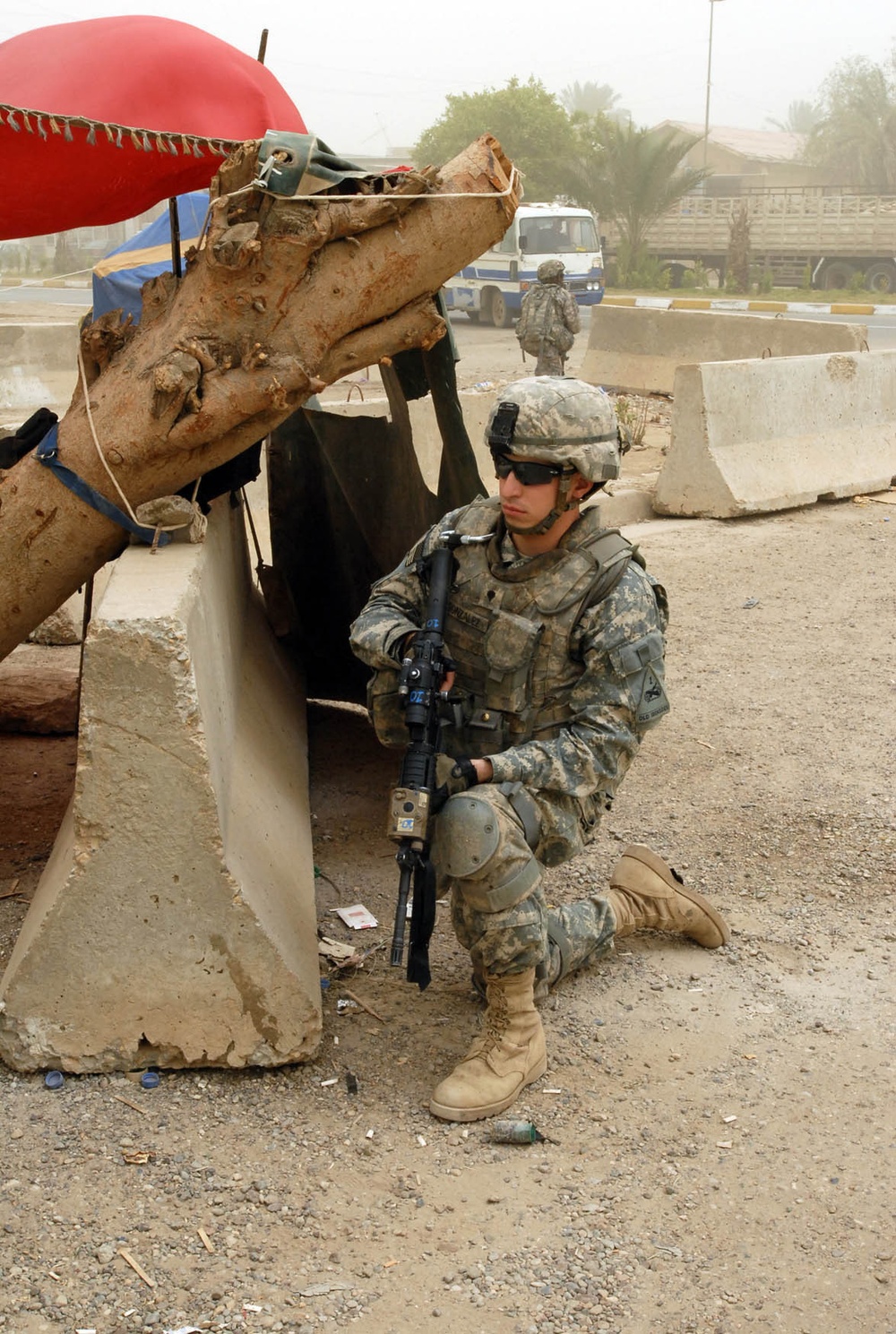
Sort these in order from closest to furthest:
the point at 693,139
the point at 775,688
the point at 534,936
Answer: the point at 534,936 → the point at 775,688 → the point at 693,139

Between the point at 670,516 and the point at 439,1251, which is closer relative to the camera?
the point at 439,1251

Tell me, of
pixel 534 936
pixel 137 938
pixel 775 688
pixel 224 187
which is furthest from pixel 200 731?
pixel 775 688

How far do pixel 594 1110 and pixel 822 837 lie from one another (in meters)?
1.84

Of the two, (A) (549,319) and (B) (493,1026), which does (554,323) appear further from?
(B) (493,1026)

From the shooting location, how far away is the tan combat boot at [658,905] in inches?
154

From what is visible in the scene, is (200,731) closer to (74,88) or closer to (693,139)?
(74,88)

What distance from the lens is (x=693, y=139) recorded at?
36.2 m

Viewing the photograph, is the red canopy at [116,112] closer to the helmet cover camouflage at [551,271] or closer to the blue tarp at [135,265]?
the blue tarp at [135,265]

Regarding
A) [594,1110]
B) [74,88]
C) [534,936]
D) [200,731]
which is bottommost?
[594,1110]

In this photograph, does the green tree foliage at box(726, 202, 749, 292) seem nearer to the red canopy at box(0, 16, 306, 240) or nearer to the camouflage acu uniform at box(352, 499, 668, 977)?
the red canopy at box(0, 16, 306, 240)

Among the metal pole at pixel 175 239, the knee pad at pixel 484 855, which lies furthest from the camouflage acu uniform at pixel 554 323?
the knee pad at pixel 484 855

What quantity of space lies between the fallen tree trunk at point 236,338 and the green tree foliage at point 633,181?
33.8m

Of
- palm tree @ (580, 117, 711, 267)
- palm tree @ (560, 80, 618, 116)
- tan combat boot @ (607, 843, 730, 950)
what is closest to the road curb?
palm tree @ (580, 117, 711, 267)

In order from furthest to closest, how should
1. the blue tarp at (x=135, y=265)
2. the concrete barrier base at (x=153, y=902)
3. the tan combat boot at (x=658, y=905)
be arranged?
the blue tarp at (x=135, y=265)
the tan combat boot at (x=658, y=905)
the concrete barrier base at (x=153, y=902)
